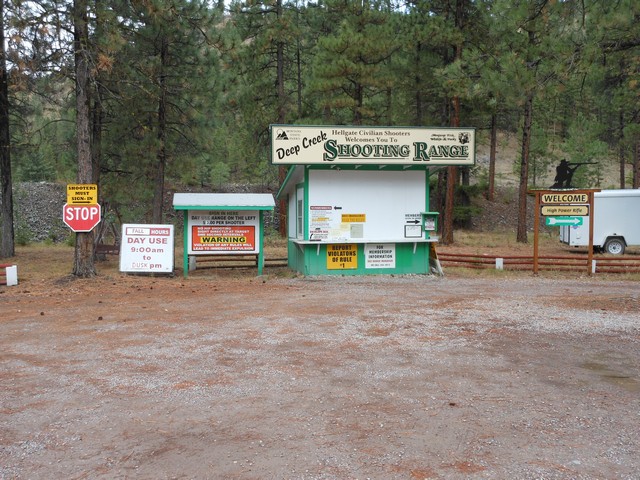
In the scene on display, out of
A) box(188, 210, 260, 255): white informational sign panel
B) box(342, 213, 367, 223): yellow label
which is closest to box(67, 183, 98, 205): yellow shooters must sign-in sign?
box(188, 210, 260, 255): white informational sign panel

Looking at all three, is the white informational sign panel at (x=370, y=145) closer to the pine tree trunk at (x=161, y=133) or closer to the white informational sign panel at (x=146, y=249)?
the white informational sign panel at (x=146, y=249)

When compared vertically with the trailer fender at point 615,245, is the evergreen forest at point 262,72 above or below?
above

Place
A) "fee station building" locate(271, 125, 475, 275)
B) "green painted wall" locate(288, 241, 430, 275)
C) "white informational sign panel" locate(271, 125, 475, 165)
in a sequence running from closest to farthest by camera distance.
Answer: "white informational sign panel" locate(271, 125, 475, 165) < "fee station building" locate(271, 125, 475, 275) < "green painted wall" locate(288, 241, 430, 275)

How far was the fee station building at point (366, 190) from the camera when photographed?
14.3 meters

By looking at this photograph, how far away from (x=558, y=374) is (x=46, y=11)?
13.1m

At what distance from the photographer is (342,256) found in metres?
14.8

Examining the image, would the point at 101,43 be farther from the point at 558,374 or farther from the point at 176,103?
the point at 558,374

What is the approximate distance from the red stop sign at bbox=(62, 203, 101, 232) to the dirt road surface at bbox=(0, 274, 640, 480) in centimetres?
346

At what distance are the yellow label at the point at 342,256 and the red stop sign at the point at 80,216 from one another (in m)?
5.98

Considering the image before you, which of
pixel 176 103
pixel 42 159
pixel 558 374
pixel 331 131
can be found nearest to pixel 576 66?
pixel 558 374

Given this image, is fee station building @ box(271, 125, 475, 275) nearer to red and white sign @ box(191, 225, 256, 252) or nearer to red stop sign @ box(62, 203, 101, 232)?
red and white sign @ box(191, 225, 256, 252)

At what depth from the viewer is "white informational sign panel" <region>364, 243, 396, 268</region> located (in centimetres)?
1495

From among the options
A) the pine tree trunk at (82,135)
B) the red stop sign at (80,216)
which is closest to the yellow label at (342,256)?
the red stop sign at (80,216)

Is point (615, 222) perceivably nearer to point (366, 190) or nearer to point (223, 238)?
point (366, 190)
